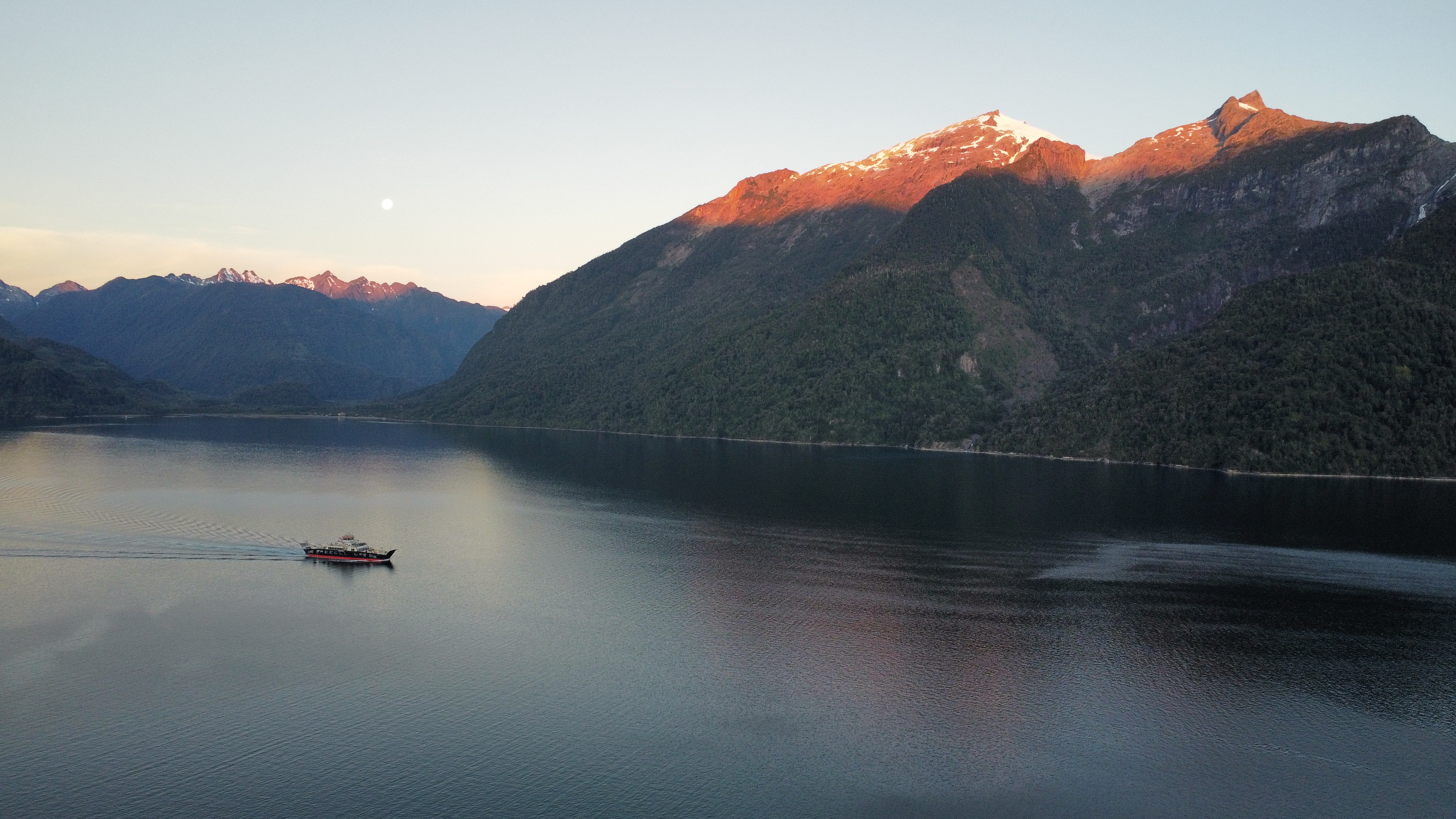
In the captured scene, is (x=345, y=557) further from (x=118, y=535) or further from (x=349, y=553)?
(x=118, y=535)

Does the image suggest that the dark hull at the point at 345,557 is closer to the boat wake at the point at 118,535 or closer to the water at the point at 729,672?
the water at the point at 729,672

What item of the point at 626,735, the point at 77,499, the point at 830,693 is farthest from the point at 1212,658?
the point at 77,499

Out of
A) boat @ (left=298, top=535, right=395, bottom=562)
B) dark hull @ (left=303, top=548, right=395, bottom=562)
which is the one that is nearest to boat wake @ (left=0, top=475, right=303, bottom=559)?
boat @ (left=298, top=535, right=395, bottom=562)

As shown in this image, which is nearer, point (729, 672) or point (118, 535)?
point (729, 672)

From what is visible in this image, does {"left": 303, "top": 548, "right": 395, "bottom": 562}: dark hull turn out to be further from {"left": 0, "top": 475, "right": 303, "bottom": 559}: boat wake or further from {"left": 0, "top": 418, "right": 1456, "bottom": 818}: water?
{"left": 0, "top": 475, "right": 303, "bottom": 559}: boat wake

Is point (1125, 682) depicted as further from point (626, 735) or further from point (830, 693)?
point (626, 735)

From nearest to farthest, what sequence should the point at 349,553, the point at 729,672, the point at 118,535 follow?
the point at 729,672, the point at 349,553, the point at 118,535

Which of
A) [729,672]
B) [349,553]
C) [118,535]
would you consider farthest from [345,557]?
[729,672]
